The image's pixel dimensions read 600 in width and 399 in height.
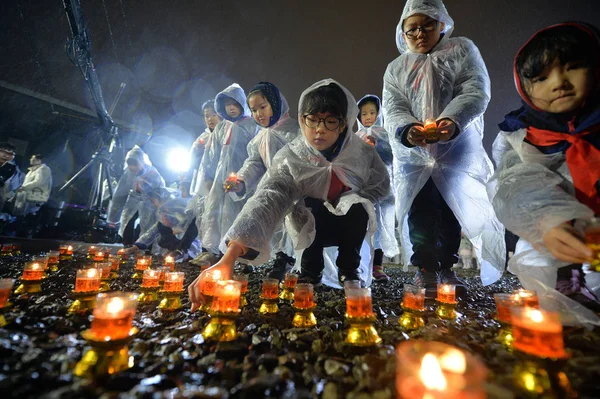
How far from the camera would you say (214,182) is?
4.55 meters

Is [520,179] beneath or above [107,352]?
above

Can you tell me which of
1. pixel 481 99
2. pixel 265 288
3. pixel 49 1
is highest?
pixel 49 1

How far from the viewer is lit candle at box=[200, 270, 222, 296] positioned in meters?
1.65

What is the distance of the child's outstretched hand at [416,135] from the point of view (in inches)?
91.7

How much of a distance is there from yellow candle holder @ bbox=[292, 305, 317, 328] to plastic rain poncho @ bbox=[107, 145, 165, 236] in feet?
19.8

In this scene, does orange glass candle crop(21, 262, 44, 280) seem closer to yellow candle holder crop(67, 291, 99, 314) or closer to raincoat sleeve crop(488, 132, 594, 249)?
yellow candle holder crop(67, 291, 99, 314)

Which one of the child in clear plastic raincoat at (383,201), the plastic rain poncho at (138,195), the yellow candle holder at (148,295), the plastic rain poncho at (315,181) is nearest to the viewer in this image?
the yellow candle holder at (148,295)

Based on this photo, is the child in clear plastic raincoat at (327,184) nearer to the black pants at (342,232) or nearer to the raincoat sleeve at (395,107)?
the black pants at (342,232)

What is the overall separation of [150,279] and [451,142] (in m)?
3.06

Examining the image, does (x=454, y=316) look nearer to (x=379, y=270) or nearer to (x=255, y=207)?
(x=255, y=207)

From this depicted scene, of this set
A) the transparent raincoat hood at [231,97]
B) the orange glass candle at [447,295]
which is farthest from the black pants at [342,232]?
the transparent raincoat hood at [231,97]

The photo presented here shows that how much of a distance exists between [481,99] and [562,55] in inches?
35.0

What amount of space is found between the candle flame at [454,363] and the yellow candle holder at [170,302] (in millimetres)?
1804

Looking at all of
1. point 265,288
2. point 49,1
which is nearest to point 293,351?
point 265,288
